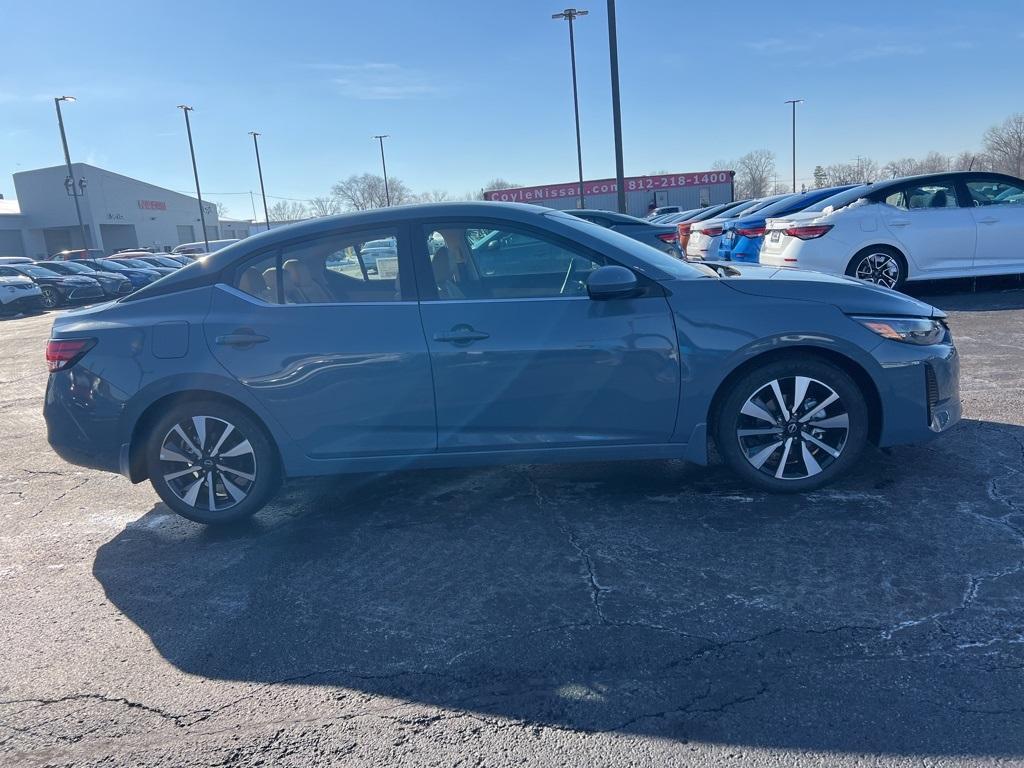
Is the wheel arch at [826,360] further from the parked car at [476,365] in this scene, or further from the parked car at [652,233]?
the parked car at [652,233]

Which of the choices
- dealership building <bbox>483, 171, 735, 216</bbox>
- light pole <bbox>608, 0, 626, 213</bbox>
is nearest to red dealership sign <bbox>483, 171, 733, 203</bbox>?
dealership building <bbox>483, 171, 735, 216</bbox>

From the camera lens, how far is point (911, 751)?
2.24m

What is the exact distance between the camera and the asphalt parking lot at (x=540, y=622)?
2.43 metres

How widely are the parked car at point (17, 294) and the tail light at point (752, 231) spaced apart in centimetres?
1878

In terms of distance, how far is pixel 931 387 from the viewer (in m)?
4.01

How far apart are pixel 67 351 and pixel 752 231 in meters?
9.02

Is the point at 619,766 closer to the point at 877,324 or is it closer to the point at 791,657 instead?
the point at 791,657

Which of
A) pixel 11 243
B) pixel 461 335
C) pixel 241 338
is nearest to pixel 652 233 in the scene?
pixel 461 335

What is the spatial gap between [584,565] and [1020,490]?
7.87 feet

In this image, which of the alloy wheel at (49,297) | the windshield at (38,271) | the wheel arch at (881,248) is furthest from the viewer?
the windshield at (38,271)

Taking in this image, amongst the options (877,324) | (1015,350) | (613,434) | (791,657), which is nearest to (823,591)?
(791,657)

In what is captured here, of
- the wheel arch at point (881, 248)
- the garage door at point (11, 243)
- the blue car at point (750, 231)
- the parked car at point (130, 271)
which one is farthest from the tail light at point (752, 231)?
the garage door at point (11, 243)

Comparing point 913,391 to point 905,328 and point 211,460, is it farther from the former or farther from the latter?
point 211,460

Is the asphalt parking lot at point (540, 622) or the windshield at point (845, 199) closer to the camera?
the asphalt parking lot at point (540, 622)
